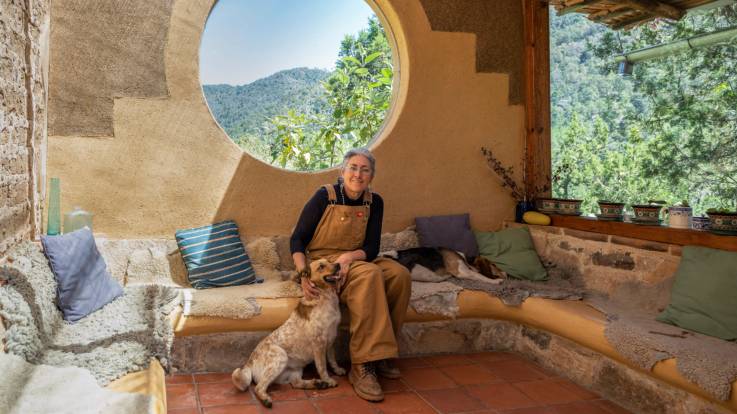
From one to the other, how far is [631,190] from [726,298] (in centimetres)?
492

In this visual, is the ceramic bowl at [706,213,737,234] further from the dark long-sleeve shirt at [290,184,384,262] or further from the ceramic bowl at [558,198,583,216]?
the dark long-sleeve shirt at [290,184,384,262]

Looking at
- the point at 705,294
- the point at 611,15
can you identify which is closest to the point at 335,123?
the point at 611,15

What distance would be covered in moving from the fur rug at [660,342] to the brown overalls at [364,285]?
1144 millimetres

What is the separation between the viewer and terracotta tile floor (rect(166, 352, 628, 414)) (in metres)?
2.70

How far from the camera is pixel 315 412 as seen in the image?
2.65m

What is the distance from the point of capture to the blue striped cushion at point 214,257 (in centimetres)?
345

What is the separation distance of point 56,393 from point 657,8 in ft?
13.3

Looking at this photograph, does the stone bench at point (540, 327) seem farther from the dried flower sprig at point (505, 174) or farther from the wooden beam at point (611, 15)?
the wooden beam at point (611, 15)

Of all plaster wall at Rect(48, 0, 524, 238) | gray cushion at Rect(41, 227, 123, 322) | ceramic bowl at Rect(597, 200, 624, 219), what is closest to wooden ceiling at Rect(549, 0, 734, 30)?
plaster wall at Rect(48, 0, 524, 238)

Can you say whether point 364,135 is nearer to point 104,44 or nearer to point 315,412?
point 104,44

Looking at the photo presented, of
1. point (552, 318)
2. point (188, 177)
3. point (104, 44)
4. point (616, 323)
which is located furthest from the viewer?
point (188, 177)

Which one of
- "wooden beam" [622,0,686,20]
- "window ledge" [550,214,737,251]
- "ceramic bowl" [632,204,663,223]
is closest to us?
"window ledge" [550,214,737,251]

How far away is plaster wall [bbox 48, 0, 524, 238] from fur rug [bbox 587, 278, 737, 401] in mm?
1553

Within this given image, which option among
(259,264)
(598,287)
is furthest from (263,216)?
(598,287)
